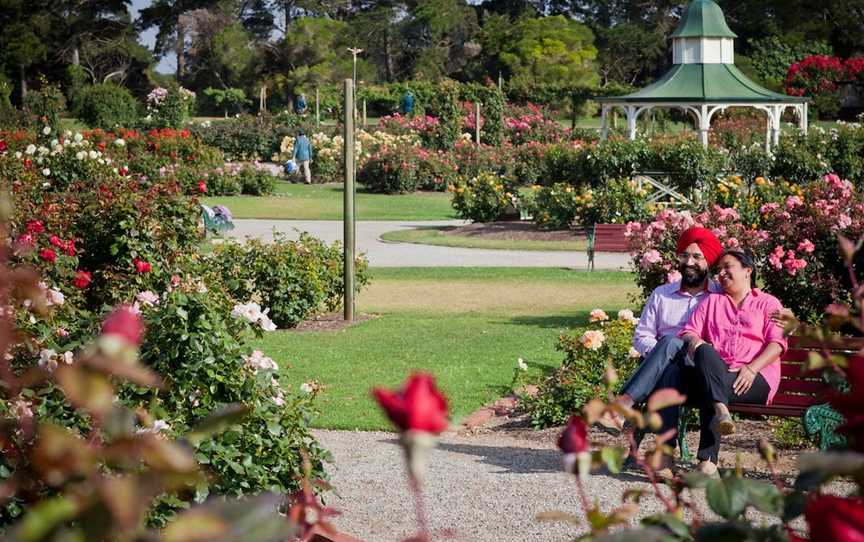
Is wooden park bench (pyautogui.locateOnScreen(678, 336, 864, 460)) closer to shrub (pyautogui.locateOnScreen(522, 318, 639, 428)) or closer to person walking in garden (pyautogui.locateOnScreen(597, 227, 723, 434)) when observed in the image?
person walking in garden (pyautogui.locateOnScreen(597, 227, 723, 434))

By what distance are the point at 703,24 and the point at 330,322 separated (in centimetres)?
1706

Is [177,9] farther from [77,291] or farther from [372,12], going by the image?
[77,291]

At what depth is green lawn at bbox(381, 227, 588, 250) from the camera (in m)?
19.1

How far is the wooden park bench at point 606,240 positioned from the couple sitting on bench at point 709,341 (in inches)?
387

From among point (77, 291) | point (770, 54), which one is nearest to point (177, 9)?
point (770, 54)

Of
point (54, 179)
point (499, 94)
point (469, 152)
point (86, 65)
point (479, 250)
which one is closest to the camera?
point (54, 179)

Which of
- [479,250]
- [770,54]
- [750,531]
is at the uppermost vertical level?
[770,54]

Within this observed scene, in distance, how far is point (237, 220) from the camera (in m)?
23.2

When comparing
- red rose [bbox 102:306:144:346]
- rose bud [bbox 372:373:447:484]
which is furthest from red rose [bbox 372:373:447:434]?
red rose [bbox 102:306:144:346]

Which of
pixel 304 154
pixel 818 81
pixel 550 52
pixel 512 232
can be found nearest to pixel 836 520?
pixel 512 232

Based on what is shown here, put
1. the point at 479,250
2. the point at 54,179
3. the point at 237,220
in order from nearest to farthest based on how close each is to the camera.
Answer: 1. the point at 54,179
2. the point at 479,250
3. the point at 237,220

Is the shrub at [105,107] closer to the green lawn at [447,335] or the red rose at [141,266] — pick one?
the green lawn at [447,335]

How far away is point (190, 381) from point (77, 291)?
466cm

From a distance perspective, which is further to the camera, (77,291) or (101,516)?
(77,291)
